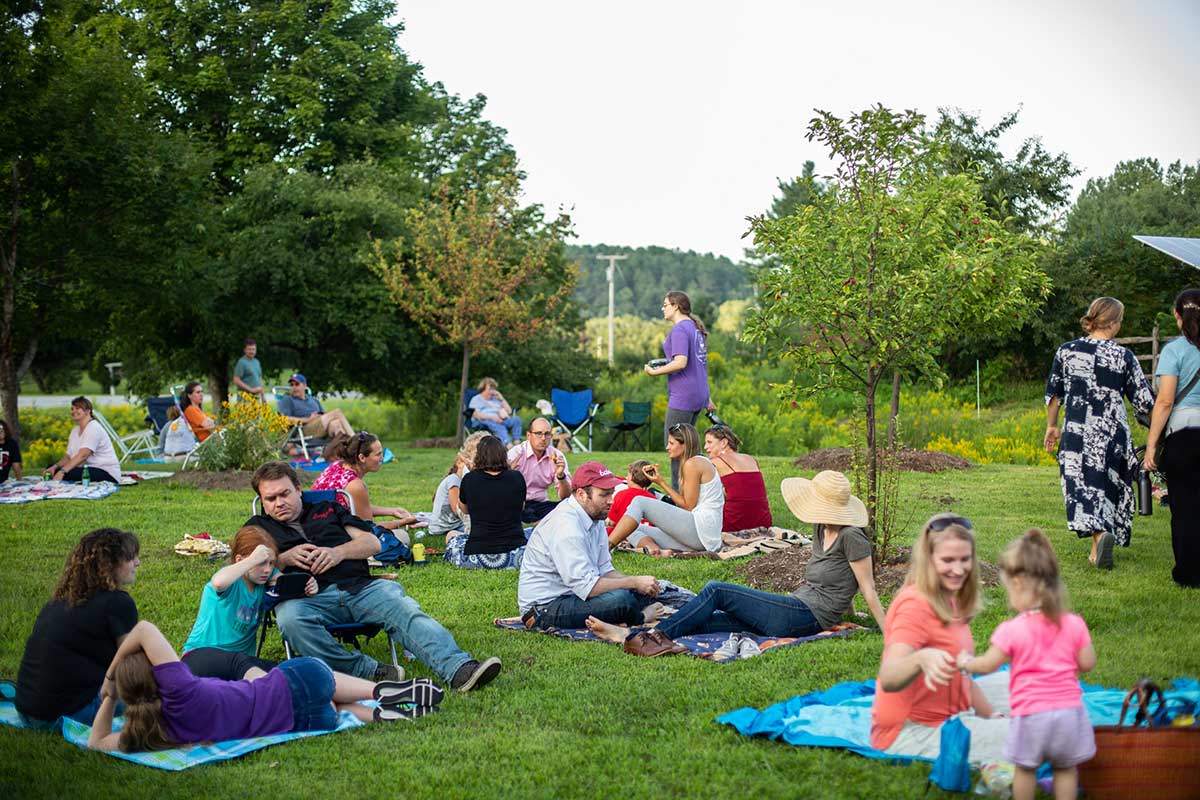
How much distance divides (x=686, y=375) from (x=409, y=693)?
5872 mm

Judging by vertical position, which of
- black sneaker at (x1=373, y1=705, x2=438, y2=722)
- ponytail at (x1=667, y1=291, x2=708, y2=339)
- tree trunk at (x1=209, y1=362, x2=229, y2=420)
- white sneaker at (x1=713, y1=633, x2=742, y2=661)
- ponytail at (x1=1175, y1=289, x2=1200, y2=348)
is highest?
ponytail at (x1=667, y1=291, x2=708, y2=339)

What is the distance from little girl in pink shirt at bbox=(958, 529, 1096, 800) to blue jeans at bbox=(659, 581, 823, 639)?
253cm

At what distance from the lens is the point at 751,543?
30.1 ft

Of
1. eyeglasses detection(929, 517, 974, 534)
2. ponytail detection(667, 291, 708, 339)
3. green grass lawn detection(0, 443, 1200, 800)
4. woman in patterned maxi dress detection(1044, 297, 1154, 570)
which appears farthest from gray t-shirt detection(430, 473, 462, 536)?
eyeglasses detection(929, 517, 974, 534)

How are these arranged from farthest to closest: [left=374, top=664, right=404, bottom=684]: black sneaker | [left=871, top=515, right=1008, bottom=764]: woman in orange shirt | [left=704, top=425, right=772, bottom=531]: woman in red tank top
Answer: [left=704, top=425, right=772, bottom=531]: woman in red tank top, [left=374, top=664, right=404, bottom=684]: black sneaker, [left=871, top=515, right=1008, bottom=764]: woman in orange shirt

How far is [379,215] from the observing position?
21297mm

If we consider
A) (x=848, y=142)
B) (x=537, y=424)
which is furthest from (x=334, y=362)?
A: (x=848, y=142)

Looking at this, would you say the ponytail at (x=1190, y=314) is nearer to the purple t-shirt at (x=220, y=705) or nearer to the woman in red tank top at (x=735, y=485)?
the woman in red tank top at (x=735, y=485)

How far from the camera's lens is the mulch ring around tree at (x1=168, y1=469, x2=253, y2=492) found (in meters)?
13.3

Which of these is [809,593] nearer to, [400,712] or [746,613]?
[746,613]

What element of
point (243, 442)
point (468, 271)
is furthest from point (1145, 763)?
point (468, 271)

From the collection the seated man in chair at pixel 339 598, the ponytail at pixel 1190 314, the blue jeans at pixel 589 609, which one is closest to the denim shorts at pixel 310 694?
the seated man in chair at pixel 339 598

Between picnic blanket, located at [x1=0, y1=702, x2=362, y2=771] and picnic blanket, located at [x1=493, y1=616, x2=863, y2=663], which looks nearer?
picnic blanket, located at [x1=0, y1=702, x2=362, y2=771]

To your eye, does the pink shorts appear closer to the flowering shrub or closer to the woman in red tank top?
the woman in red tank top
